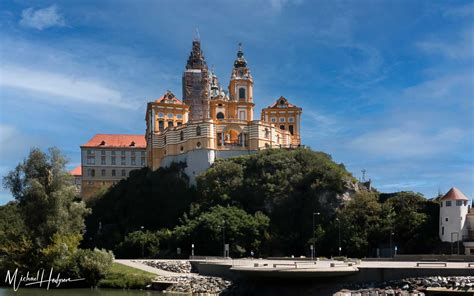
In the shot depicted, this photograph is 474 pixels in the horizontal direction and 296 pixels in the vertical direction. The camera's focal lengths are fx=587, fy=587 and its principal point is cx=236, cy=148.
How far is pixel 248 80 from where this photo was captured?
98.6 metres

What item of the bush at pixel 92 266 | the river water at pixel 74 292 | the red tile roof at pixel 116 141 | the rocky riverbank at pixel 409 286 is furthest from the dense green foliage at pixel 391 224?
the red tile roof at pixel 116 141

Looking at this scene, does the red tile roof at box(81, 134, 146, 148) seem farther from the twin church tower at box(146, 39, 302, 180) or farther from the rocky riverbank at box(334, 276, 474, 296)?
the rocky riverbank at box(334, 276, 474, 296)

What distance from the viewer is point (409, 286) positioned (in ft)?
112

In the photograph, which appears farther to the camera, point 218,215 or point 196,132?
point 196,132

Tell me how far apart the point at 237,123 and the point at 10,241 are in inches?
1684

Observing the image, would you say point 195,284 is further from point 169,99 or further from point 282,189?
point 169,99

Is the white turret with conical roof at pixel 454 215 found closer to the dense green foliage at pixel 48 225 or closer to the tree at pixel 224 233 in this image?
the tree at pixel 224 233

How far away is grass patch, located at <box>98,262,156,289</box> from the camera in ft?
156

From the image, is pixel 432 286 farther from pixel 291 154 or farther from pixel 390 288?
pixel 291 154

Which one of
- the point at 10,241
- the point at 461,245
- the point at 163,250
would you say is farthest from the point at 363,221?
the point at 10,241

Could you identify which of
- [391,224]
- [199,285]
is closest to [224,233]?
[391,224]

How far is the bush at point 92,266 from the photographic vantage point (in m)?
48.3

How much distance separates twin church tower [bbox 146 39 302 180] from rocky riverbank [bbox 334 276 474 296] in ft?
168
